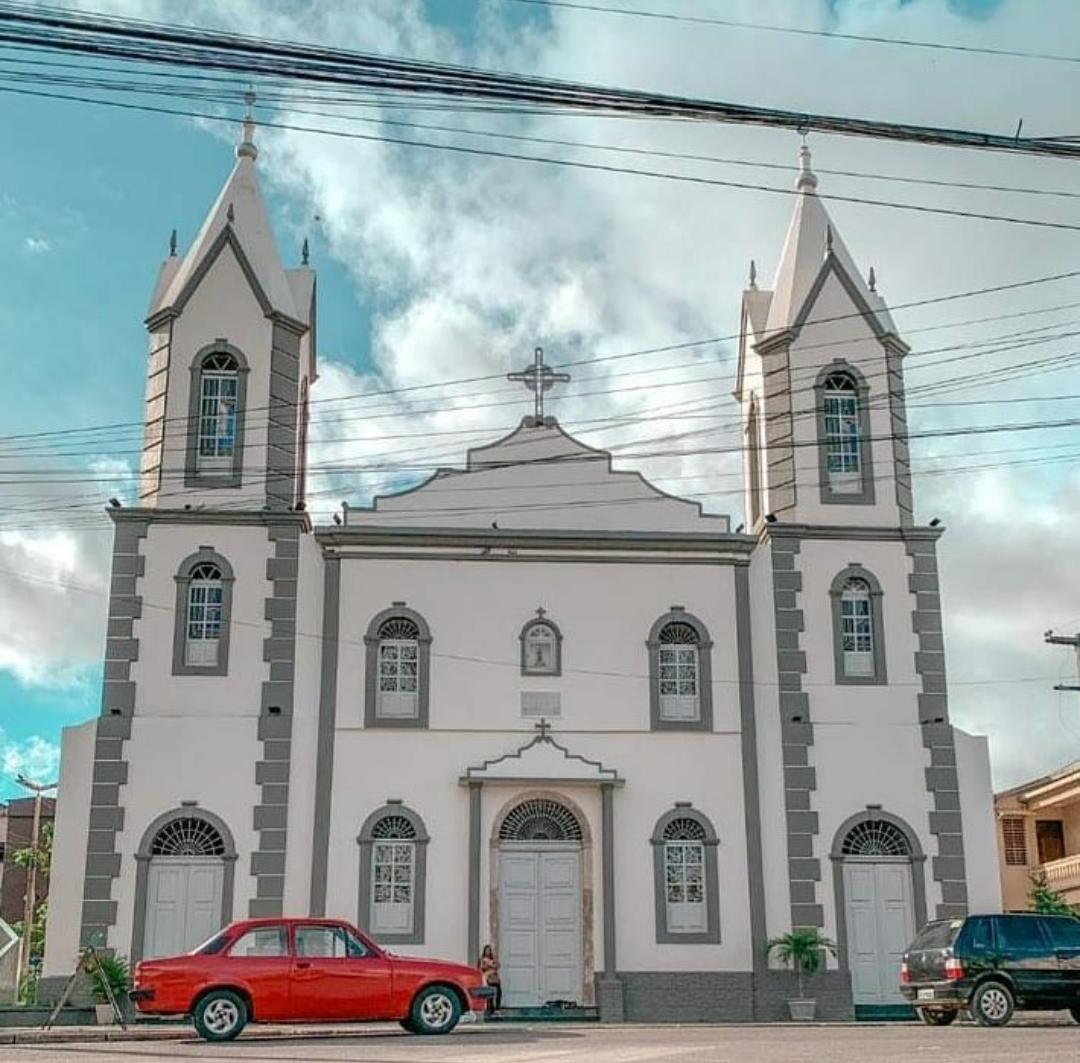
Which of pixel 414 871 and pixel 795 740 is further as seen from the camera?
pixel 795 740

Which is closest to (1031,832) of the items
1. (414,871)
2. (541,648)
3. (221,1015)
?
(541,648)

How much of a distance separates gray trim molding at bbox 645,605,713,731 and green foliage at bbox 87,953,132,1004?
28.8 ft

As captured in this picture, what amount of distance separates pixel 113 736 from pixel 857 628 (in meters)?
12.0

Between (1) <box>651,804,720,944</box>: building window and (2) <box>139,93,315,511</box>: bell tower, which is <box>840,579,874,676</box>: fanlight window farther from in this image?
(2) <box>139,93,315,511</box>: bell tower

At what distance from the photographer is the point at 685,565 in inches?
1052

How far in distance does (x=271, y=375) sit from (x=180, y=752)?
20.9ft

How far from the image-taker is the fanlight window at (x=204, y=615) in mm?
25516

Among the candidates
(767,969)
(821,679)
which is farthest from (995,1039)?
(821,679)

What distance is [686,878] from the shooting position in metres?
25.4

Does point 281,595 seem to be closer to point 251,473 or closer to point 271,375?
point 251,473

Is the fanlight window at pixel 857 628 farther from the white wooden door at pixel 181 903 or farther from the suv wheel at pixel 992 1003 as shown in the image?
the white wooden door at pixel 181 903

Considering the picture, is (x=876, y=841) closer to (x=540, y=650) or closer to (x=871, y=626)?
(x=871, y=626)

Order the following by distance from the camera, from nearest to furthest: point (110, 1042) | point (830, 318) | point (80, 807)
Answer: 1. point (110, 1042)
2. point (80, 807)
3. point (830, 318)

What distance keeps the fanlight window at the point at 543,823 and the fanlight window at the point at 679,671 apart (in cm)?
222
